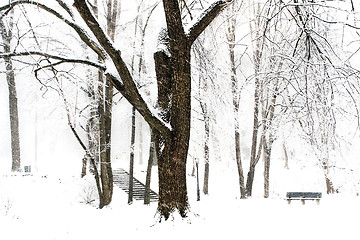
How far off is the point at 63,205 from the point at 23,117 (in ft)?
93.9

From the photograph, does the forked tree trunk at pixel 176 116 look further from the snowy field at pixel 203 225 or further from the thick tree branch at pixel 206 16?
the snowy field at pixel 203 225

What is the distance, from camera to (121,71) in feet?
15.2

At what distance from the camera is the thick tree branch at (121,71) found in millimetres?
4367

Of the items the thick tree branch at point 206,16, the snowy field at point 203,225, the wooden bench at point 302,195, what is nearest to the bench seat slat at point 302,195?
the wooden bench at point 302,195

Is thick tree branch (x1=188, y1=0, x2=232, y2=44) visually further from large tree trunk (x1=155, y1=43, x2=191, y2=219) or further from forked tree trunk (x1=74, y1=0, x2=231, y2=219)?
large tree trunk (x1=155, y1=43, x2=191, y2=219)

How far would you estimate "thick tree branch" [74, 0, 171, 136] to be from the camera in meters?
4.37

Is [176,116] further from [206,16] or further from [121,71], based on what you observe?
[206,16]

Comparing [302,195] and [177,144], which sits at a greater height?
[177,144]

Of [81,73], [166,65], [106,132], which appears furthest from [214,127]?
[166,65]

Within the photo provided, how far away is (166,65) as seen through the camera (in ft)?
18.0

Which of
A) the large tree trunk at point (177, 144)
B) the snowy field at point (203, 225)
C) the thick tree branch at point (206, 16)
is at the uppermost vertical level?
the thick tree branch at point (206, 16)

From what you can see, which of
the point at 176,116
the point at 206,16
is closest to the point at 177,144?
the point at 176,116

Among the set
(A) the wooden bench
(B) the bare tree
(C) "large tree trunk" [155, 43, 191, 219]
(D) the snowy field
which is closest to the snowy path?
(D) the snowy field

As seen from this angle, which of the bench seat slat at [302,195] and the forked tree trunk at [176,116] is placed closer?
the forked tree trunk at [176,116]
